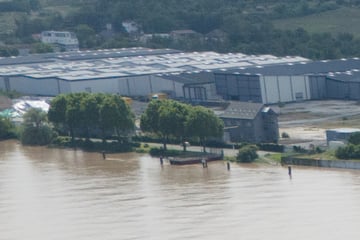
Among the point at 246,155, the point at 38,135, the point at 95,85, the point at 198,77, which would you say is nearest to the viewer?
the point at 246,155

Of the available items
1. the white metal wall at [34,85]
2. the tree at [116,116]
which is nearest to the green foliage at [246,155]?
the tree at [116,116]

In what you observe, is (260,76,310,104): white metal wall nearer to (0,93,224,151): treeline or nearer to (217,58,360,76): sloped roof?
(217,58,360,76): sloped roof

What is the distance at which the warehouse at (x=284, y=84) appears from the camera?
57.8 feet

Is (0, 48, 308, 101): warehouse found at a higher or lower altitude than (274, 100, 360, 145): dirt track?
higher

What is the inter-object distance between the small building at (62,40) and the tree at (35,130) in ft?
34.4

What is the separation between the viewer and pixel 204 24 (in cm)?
2669

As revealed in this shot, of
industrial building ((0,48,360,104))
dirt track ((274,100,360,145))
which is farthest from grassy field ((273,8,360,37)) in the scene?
dirt track ((274,100,360,145))

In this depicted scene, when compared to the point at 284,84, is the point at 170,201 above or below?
below

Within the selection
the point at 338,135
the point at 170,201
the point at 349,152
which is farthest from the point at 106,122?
the point at 170,201

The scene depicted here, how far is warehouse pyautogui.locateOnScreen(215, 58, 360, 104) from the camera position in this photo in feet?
57.8

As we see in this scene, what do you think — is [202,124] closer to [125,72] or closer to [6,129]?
[6,129]

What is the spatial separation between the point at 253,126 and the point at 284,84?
3842 mm

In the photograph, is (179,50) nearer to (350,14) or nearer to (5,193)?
(350,14)

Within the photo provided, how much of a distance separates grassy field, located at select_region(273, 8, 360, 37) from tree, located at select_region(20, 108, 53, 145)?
1079 cm
